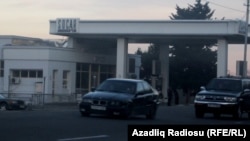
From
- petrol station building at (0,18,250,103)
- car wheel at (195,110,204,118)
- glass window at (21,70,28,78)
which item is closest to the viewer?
car wheel at (195,110,204,118)

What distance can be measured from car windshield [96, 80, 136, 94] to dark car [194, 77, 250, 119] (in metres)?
4.95

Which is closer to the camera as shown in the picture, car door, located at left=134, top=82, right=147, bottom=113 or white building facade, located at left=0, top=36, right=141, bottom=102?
car door, located at left=134, top=82, right=147, bottom=113

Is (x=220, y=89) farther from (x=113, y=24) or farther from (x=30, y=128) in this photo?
(x=113, y=24)

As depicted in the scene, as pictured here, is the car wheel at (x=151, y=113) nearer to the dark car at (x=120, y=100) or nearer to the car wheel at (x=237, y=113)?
the dark car at (x=120, y=100)

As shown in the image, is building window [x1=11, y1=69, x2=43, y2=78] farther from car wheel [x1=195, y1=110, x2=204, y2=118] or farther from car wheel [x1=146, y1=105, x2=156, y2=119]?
car wheel [x1=146, y1=105, x2=156, y2=119]

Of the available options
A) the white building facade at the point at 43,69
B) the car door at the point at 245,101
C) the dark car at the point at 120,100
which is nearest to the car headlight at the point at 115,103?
the dark car at the point at 120,100

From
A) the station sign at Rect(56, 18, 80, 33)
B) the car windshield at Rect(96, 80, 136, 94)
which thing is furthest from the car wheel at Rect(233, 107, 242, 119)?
the station sign at Rect(56, 18, 80, 33)

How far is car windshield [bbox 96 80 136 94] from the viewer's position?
1103 inches

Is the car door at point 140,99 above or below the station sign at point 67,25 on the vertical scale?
below

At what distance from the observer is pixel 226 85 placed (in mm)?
33469

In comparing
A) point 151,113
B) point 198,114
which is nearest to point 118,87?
point 151,113

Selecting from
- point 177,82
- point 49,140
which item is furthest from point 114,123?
point 177,82

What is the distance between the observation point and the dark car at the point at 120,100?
2662cm

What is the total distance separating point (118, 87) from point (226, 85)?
6905mm
